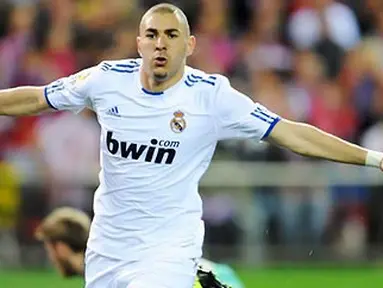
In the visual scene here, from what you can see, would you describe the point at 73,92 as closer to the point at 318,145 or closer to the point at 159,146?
the point at 159,146

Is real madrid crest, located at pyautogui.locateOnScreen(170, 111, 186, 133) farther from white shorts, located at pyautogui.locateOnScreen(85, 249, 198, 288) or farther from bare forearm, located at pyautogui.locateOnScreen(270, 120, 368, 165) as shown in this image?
white shorts, located at pyautogui.locateOnScreen(85, 249, 198, 288)

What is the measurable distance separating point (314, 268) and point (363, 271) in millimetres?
557

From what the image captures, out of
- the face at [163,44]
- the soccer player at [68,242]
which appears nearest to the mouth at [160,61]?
the face at [163,44]

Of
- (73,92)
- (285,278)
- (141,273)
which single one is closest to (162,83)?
(73,92)

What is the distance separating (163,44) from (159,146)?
2.02 ft

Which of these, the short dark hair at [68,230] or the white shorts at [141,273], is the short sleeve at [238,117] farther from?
the short dark hair at [68,230]

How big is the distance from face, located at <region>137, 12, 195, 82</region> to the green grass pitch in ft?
22.5

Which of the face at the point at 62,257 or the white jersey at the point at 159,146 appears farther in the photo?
the face at the point at 62,257

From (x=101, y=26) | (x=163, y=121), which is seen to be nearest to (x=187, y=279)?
(x=163, y=121)

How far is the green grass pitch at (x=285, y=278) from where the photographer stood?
1633 cm

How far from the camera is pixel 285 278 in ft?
56.0

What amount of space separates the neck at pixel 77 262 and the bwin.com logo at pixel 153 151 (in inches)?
71.8

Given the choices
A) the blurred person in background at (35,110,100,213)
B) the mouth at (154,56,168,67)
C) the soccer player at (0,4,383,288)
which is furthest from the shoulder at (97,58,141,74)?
the blurred person in background at (35,110,100,213)

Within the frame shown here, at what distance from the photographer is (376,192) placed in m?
17.4
